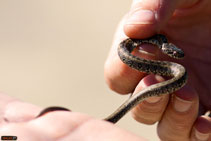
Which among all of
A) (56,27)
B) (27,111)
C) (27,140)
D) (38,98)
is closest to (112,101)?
(38,98)

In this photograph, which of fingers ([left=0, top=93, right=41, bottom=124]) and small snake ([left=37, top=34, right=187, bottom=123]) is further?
small snake ([left=37, top=34, right=187, bottom=123])

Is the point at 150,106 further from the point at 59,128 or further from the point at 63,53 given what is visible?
the point at 63,53

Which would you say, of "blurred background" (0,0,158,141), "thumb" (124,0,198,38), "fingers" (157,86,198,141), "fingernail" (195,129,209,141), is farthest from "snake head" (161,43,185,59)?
"blurred background" (0,0,158,141)

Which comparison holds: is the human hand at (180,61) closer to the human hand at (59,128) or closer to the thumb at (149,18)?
the thumb at (149,18)

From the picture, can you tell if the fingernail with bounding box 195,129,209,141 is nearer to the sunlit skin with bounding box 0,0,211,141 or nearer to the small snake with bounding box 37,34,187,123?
the sunlit skin with bounding box 0,0,211,141

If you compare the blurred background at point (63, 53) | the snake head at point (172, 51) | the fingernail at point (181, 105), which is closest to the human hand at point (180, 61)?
the fingernail at point (181, 105)

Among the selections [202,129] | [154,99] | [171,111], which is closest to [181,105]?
[171,111]

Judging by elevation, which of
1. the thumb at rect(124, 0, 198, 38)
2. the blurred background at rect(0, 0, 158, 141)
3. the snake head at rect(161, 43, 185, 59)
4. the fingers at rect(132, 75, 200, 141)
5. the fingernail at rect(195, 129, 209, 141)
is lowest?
the blurred background at rect(0, 0, 158, 141)
